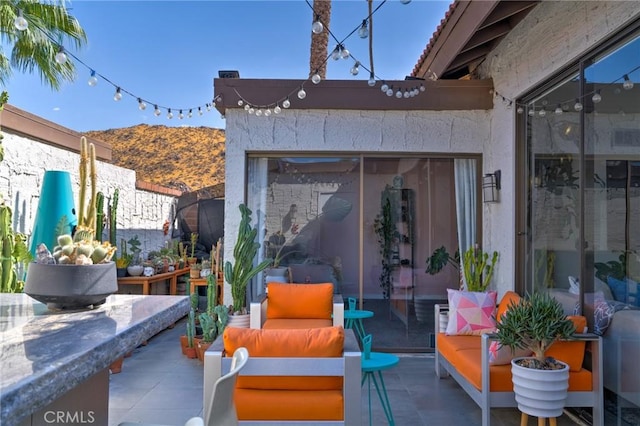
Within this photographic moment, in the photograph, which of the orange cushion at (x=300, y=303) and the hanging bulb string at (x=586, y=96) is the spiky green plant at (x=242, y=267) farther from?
the hanging bulb string at (x=586, y=96)

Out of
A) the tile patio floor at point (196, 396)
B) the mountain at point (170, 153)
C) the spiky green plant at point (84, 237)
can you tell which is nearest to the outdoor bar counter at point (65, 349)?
the spiky green plant at point (84, 237)

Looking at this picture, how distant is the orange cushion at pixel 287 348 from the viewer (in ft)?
7.43

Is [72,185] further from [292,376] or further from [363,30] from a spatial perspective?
[292,376]

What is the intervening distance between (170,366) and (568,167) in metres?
4.13

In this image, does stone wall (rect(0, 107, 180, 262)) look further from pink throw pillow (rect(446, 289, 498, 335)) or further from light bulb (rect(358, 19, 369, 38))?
pink throw pillow (rect(446, 289, 498, 335))

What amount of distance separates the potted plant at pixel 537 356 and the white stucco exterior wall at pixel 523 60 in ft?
5.79

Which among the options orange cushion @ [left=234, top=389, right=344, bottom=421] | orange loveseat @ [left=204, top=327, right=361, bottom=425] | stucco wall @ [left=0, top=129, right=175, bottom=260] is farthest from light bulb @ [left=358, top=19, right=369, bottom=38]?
stucco wall @ [left=0, top=129, right=175, bottom=260]

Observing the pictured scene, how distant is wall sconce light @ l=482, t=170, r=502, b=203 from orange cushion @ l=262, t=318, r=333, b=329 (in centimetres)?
226

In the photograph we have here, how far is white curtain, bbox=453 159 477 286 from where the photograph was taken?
17.0 ft

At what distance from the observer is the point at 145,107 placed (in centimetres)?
448

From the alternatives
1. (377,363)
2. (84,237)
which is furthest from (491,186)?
(84,237)

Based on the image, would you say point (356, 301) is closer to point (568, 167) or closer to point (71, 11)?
point (568, 167)

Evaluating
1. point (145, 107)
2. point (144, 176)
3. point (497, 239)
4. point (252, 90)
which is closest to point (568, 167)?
point (497, 239)

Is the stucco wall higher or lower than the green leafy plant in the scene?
higher
